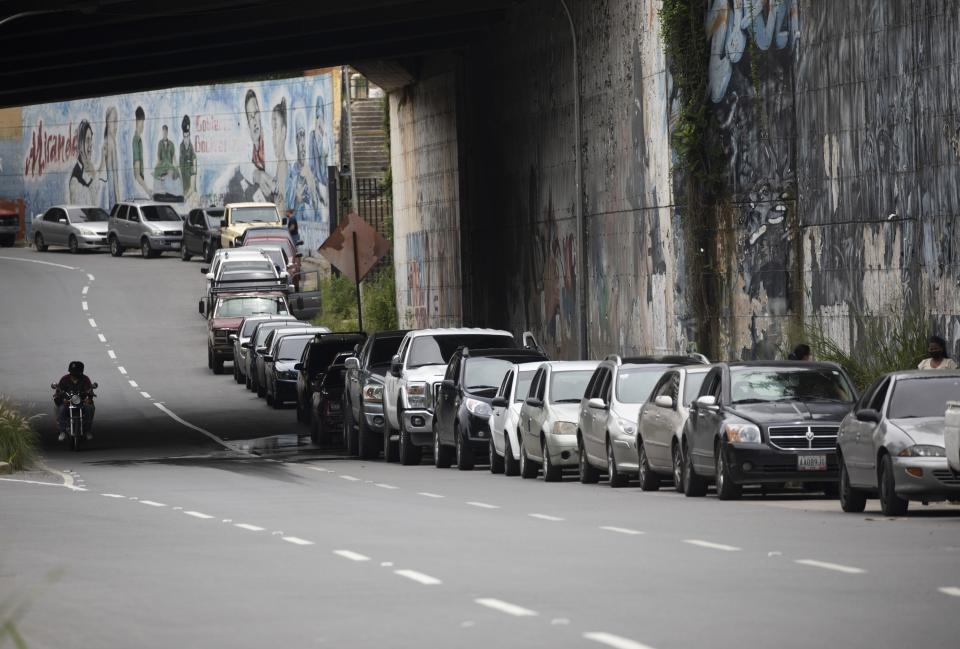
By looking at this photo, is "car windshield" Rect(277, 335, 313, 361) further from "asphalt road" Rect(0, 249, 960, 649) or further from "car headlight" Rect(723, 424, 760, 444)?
"car headlight" Rect(723, 424, 760, 444)

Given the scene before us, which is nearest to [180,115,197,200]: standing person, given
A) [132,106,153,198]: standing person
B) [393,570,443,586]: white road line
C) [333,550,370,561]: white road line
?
[132,106,153,198]: standing person

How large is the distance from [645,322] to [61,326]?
99.8ft

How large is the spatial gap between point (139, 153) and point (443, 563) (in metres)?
78.9

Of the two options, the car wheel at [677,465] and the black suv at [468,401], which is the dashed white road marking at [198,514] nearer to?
the car wheel at [677,465]

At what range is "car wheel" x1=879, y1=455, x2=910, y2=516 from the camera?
17.7 m

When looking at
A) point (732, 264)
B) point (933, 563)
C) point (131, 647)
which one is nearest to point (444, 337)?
point (732, 264)

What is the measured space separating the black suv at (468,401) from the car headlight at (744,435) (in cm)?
799

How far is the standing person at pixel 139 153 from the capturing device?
298ft

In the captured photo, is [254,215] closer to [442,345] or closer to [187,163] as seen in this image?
[187,163]

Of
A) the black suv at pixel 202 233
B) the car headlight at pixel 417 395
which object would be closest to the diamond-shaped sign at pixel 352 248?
the car headlight at pixel 417 395

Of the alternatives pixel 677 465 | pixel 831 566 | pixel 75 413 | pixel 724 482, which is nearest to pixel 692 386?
pixel 677 465

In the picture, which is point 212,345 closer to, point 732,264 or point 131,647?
point 732,264

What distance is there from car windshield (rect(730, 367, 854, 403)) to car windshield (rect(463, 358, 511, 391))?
7751 mm

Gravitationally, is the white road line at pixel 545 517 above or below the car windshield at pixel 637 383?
below
